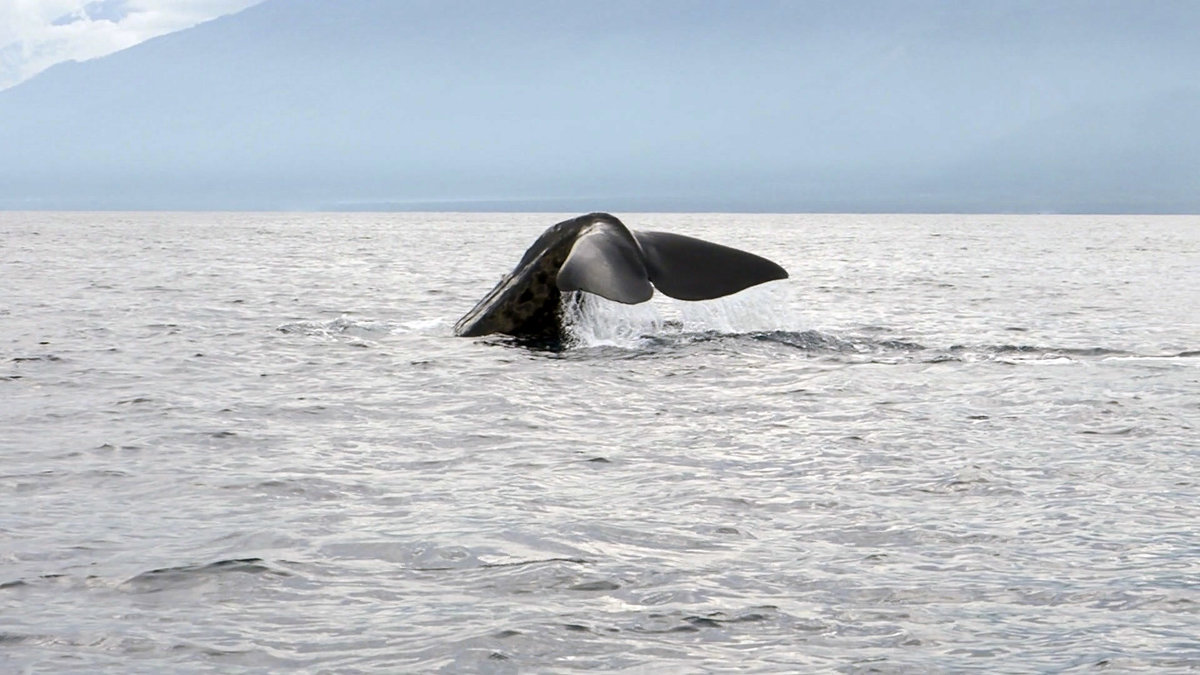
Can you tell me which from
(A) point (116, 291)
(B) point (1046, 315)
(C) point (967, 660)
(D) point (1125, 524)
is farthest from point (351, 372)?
(A) point (116, 291)

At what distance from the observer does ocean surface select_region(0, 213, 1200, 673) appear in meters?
5.93

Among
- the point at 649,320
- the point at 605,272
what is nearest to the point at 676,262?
the point at 605,272

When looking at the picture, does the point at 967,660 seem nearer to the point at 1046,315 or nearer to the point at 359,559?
the point at 359,559

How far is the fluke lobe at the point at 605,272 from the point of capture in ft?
42.0

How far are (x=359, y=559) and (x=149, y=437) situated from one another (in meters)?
4.17

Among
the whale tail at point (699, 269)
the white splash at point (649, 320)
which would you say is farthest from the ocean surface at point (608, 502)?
the whale tail at point (699, 269)

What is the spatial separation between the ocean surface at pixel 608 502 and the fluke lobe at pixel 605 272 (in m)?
0.68

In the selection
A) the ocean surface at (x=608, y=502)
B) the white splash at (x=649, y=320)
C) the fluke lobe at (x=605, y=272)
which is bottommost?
the ocean surface at (x=608, y=502)

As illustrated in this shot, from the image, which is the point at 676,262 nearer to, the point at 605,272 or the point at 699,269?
the point at 699,269

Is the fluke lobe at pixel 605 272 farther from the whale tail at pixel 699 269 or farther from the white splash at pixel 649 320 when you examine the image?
the white splash at pixel 649 320

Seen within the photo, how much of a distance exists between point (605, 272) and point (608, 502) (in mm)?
4626

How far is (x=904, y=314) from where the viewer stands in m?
23.3

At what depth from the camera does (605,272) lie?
1282cm

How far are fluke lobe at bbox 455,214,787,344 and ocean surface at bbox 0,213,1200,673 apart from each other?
677 mm
